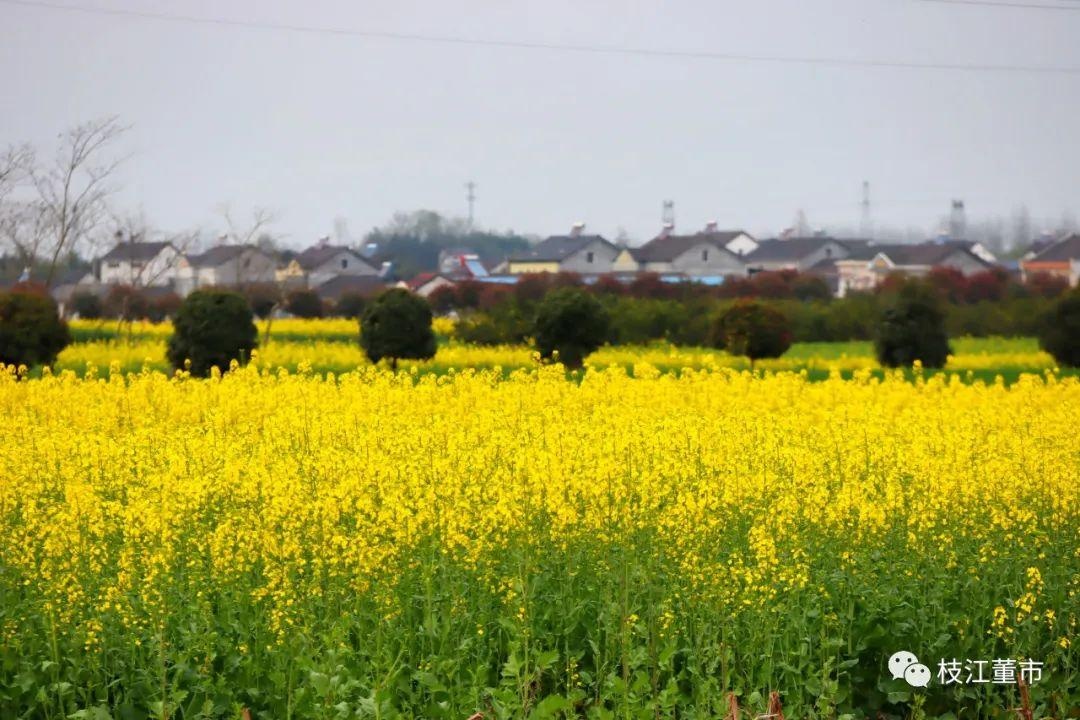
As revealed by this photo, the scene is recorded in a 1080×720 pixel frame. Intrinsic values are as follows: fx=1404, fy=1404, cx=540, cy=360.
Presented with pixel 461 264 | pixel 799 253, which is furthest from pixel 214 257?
pixel 799 253

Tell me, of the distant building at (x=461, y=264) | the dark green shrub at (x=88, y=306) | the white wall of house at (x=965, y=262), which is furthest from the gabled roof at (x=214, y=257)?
the white wall of house at (x=965, y=262)

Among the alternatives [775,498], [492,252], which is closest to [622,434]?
[775,498]

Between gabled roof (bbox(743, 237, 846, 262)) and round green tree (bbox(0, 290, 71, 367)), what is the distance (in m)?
59.2

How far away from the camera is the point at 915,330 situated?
24156 millimetres

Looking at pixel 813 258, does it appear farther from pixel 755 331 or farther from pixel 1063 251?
pixel 755 331

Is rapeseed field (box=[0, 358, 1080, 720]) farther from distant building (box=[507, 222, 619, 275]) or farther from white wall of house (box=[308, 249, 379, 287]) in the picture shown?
white wall of house (box=[308, 249, 379, 287])

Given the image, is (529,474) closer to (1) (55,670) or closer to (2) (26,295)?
(1) (55,670)

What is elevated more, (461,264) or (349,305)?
(461,264)

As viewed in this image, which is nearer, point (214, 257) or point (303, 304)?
point (303, 304)

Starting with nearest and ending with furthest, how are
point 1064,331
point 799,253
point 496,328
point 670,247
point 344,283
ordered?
1. point 1064,331
2. point 496,328
3. point 344,283
4. point 670,247
5. point 799,253

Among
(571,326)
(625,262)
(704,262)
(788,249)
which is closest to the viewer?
(571,326)

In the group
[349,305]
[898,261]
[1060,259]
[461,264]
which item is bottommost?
[349,305]

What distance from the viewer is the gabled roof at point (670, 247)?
75.2 metres

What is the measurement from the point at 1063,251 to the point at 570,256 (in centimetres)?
2469
